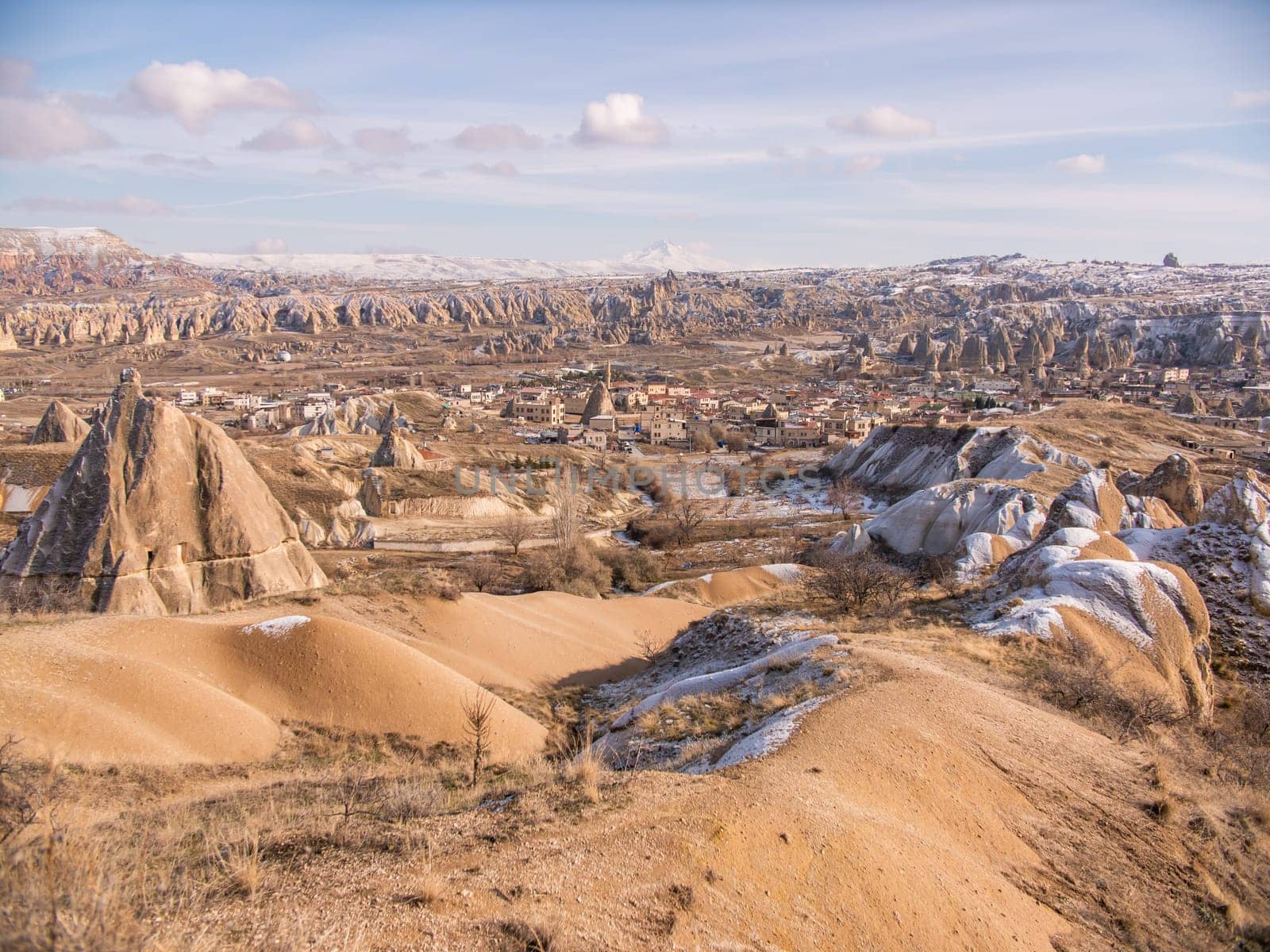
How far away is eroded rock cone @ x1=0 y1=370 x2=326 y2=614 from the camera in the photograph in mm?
12859

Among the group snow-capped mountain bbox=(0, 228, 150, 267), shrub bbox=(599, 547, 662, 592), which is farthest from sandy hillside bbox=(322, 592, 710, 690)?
snow-capped mountain bbox=(0, 228, 150, 267)

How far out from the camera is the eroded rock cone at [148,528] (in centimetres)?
1286

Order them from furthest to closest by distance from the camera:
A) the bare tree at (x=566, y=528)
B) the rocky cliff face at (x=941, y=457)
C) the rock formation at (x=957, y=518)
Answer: the rocky cliff face at (x=941, y=457)
the bare tree at (x=566, y=528)
the rock formation at (x=957, y=518)

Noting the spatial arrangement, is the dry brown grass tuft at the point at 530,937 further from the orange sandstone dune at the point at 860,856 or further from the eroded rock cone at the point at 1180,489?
the eroded rock cone at the point at 1180,489

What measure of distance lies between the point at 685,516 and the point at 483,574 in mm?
11144

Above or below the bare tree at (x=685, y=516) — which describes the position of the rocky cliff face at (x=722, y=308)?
above

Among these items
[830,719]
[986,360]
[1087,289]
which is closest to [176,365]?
[986,360]

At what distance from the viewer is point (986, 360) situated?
90438 mm

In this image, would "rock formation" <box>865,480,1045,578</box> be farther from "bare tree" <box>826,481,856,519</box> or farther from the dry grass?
the dry grass

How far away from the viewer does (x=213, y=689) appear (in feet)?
27.4

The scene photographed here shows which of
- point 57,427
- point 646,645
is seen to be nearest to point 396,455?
point 57,427

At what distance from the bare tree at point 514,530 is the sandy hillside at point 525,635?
1069 centimetres

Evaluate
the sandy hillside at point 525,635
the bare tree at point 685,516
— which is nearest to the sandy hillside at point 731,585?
the sandy hillside at point 525,635

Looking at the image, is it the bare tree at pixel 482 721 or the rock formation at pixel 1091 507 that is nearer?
the bare tree at pixel 482 721
